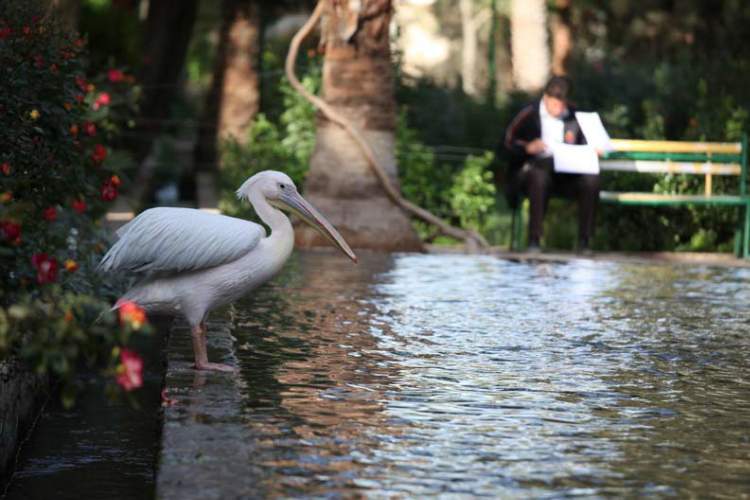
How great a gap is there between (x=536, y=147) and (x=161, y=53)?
11520mm

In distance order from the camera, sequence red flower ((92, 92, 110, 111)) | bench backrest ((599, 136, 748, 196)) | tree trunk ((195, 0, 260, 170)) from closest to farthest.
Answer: red flower ((92, 92, 110, 111))
bench backrest ((599, 136, 748, 196))
tree trunk ((195, 0, 260, 170))

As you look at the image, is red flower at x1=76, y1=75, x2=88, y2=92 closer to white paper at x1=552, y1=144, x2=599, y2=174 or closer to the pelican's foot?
the pelican's foot

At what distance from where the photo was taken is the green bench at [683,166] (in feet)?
51.1

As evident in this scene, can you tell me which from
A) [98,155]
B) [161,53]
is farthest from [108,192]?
[161,53]

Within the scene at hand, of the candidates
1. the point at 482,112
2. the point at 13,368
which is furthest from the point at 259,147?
the point at 13,368

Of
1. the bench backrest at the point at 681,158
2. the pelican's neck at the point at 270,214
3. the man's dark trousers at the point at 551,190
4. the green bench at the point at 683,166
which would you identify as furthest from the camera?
the bench backrest at the point at 681,158

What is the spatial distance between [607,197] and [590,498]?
35.2 feet

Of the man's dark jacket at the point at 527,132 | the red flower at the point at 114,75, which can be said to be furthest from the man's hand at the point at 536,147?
the red flower at the point at 114,75

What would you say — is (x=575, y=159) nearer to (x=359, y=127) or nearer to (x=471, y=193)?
(x=359, y=127)

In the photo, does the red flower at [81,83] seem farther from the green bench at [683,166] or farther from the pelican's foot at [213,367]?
the green bench at [683,166]

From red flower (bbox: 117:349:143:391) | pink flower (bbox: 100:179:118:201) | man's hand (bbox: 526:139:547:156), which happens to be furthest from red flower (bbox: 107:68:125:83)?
red flower (bbox: 117:349:143:391)

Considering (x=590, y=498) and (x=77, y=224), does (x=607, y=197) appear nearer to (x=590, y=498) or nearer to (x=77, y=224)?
(x=77, y=224)

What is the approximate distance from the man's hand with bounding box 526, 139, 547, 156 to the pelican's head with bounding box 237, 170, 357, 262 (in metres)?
7.59

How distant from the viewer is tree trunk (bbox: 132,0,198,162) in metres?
24.0
